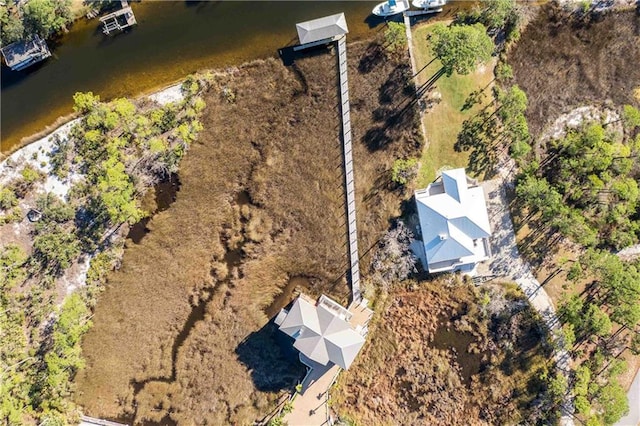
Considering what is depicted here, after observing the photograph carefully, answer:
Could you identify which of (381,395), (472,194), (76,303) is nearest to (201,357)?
(76,303)

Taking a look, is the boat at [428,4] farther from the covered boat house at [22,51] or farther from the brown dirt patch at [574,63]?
the covered boat house at [22,51]

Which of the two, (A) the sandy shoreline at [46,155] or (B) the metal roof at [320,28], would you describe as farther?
(A) the sandy shoreline at [46,155]

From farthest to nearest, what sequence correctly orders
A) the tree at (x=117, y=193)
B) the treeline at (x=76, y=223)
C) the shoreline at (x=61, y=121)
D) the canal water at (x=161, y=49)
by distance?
1. the canal water at (x=161, y=49)
2. the shoreline at (x=61, y=121)
3. the treeline at (x=76, y=223)
4. the tree at (x=117, y=193)

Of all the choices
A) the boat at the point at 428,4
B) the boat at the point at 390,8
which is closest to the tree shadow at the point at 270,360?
the boat at the point at 390,8

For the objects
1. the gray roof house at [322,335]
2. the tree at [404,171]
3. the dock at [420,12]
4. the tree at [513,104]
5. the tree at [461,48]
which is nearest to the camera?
the tree at [461,48]

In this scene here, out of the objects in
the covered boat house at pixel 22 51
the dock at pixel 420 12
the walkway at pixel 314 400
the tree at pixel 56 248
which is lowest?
the walkway at pixel 314 400

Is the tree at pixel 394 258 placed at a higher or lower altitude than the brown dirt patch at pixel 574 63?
lower

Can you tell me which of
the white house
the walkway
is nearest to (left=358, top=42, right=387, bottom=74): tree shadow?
the white house

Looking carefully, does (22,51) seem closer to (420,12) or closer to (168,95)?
(168,95)
